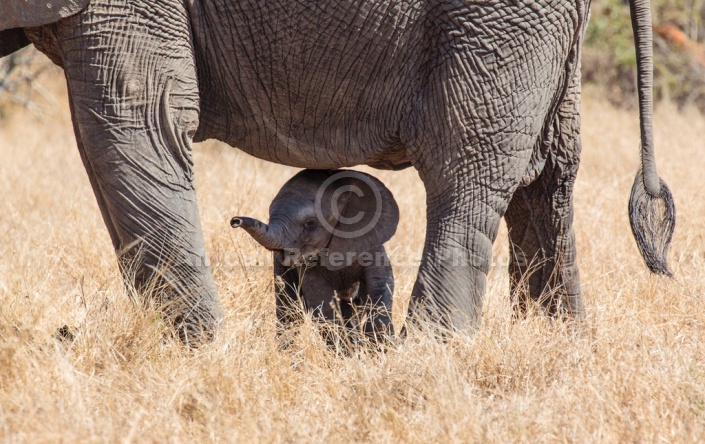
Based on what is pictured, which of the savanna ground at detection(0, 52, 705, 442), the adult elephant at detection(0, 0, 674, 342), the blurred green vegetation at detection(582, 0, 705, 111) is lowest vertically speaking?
the savanna ground at detection(0, 52, 705, 442)

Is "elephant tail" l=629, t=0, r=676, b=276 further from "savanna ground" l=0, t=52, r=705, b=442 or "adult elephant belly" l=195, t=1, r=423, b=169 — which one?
"adult elephant belly" l=195, t=1, r=423, b=169

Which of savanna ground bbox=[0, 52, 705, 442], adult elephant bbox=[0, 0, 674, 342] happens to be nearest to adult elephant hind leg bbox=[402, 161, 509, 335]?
adult elephant bbox=[0, 0, 674, 342]

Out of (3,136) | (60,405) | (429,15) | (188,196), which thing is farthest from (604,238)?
(3,136)

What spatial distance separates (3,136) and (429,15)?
6900 millimetres

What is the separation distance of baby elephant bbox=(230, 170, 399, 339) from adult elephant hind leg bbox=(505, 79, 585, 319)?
1.87ft

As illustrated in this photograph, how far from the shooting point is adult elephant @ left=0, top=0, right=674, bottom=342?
127 inches

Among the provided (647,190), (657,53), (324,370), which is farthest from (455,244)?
(657,53)

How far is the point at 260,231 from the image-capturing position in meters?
3.61

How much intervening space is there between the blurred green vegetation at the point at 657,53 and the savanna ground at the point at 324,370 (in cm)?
591

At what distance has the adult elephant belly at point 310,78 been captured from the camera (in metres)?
3.32

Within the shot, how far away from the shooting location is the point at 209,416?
114 inches

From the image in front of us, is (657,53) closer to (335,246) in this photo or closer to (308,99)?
(335,246)

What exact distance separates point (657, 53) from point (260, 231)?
8297mm
